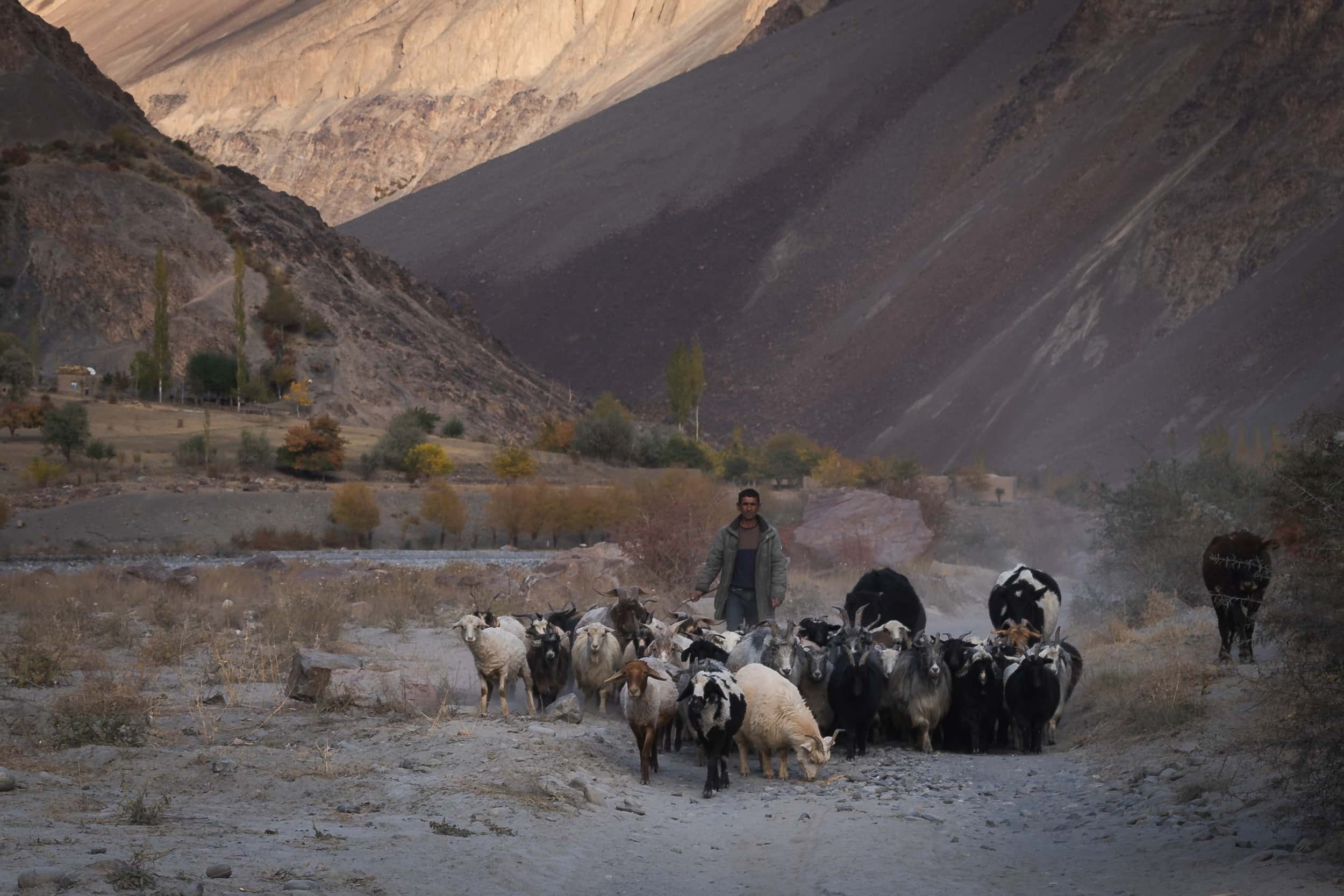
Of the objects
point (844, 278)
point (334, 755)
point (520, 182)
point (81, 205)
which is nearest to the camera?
point (334, 755)

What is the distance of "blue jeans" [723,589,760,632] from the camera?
14.5 m

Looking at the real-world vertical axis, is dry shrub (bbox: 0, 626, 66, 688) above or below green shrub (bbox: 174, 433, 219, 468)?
below

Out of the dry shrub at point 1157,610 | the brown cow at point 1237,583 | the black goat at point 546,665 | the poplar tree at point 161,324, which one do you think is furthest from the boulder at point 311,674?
the poplar tree at point 161,324

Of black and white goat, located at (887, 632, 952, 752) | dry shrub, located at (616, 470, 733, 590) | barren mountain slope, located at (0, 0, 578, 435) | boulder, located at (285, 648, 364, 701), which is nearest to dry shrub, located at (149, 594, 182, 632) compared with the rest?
boulder, located at (285, 648, 364, 701)

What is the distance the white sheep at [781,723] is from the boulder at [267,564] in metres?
22.4

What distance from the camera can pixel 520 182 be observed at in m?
140

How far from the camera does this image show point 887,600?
737 inches

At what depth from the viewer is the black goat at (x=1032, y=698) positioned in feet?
45.3

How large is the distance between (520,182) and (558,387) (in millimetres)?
58144

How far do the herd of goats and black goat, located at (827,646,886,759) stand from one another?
0.04 ft

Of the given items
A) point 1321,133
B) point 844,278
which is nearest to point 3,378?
point 844,278

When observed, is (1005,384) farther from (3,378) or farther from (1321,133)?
(3,378)

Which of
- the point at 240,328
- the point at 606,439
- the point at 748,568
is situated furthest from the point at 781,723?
the point at 240,328

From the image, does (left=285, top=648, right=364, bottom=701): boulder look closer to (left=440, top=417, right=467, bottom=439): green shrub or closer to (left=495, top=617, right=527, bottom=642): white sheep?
(left=495, top=617, right=527, bottom=642): white sheep
